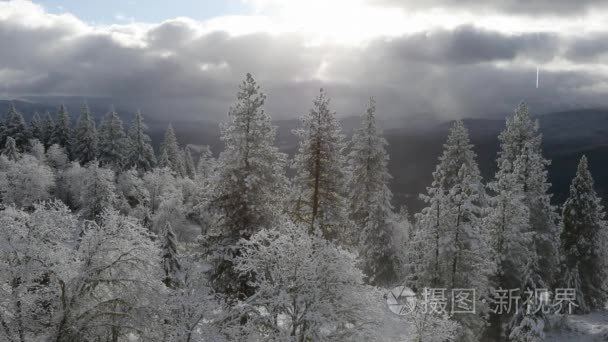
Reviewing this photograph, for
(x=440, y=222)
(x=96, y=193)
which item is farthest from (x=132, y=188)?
(x=440, y=222)

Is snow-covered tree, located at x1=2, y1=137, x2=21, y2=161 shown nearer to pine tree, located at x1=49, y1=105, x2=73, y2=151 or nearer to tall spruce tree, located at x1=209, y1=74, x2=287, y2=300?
pine tree, located at x1=49, y1=105, x2=73, y2=151

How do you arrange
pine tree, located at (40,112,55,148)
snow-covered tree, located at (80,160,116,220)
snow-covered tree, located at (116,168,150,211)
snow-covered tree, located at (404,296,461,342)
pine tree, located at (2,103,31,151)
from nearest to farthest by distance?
snow-covered tree, located at (404,296,461,342)
snow-covered tree, located at (80,160,116,220)
snow-covered tree, located at (116,168,150,211)
pine tree, located at (2,103,31,151)
pine tree, located at (40,112,55,148)

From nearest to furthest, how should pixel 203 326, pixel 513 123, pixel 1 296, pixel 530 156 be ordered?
pixel 1 296
pixel 203 326
pixel 530 156
pixel 513 123

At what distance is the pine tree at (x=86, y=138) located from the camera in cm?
7469

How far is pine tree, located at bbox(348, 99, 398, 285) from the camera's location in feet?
118

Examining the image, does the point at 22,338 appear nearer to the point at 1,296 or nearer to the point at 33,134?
the point at 1,296

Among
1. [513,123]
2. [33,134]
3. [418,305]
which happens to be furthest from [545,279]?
[33,134]

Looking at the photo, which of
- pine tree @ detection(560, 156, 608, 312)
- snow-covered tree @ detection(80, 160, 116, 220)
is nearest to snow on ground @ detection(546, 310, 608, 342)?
pine tree @ detection(560, 156, 608, 312)

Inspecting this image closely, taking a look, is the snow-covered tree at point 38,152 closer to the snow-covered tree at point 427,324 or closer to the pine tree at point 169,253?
the pine tree at point 169,253

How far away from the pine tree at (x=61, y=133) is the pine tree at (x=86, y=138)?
7.81m

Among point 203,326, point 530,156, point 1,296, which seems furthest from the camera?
point 530,156

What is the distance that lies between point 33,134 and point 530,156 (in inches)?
3256

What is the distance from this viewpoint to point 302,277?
A: 17.3 metres

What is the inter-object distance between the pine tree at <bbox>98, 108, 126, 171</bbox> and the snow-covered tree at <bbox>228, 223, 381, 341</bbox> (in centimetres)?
5701
